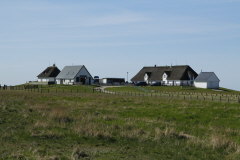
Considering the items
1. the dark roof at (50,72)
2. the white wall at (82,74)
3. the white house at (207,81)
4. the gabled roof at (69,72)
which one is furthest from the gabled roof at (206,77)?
the dark roof at (50,72)

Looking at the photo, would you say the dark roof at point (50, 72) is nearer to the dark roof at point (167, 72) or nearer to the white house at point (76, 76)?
the white house at point (76, 76)

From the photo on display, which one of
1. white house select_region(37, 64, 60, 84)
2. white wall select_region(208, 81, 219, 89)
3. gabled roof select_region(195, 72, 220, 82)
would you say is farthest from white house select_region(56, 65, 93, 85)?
white wall select_region(208, 81, 219, 89)

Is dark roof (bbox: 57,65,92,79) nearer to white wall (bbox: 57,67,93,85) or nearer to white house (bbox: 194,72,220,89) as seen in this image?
white wall (bbox: 57,67,93,85)

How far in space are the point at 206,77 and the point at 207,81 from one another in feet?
5.17

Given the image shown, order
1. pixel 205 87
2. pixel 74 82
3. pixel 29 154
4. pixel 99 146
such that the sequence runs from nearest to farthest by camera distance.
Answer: pixel 29 154 → pixel 99 146 → pixel 205 87 → pixel 74 82

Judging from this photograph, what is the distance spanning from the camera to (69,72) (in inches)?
4299

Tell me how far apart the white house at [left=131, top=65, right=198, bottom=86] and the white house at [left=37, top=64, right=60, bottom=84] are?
2687 cm

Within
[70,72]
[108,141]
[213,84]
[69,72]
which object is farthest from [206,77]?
[108,141]

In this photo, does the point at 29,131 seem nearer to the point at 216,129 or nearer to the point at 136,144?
the point at 136,144

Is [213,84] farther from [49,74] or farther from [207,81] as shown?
[49,74]

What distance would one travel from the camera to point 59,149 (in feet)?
44.1

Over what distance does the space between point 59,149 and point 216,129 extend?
9.81 meters

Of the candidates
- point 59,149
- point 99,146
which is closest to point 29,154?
point 59,149

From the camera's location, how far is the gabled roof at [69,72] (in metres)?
106
